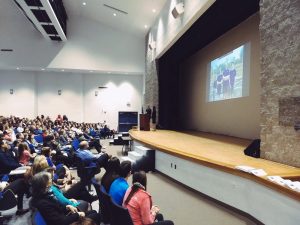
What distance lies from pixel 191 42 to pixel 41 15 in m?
6.49

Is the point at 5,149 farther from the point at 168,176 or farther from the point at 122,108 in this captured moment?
the point at 122,108

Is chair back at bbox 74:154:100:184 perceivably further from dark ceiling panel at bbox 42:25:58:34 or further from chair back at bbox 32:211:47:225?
dark ceiling panel at bbox 42:25:58:34

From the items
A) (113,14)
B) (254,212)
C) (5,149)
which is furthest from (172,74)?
(254,212)

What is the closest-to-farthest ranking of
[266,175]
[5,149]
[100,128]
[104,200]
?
1. [104,200]
2. [266,175]
3. [5,149]
4. [100,128]

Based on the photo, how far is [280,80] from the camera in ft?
12.4

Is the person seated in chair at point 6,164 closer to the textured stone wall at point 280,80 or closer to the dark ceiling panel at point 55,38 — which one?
the textured stone wall at point 280,80

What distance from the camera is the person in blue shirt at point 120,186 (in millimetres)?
2951

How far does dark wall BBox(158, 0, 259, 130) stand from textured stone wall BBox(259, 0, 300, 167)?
2253 millimetres

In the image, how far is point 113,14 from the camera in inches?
539

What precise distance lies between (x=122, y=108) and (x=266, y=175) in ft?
49.0

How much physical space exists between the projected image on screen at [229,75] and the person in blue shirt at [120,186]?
5.28 metres

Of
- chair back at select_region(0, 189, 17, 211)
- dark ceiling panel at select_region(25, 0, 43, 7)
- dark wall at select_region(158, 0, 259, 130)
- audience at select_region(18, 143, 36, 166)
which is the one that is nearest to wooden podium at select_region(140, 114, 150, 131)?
dark wall at select_region(158, 0, 259, 130)

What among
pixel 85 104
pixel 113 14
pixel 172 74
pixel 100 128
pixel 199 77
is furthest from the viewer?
pixel 85 104

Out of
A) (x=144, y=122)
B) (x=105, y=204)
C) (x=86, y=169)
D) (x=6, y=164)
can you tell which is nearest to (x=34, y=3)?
(x=144, y=122)
